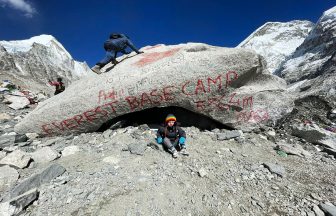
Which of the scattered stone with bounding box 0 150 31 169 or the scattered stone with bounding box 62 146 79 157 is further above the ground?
the scattered stone with bounding box 0 150 31 169

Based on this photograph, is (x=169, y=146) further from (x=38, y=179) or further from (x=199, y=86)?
(x=38, y=179)

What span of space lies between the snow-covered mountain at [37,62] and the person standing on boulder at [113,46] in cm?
1472

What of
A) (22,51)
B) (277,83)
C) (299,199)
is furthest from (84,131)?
(22,51)

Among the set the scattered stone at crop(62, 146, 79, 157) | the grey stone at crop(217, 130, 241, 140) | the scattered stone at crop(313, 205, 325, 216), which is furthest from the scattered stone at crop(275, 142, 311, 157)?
the scattered stone at crop(62, 146, 79, 157)

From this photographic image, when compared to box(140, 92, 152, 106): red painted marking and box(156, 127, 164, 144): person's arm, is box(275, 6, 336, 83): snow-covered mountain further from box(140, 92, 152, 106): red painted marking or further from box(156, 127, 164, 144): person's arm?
box(156, 127, 164, 144): person's arm

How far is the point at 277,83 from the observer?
23.0 ft

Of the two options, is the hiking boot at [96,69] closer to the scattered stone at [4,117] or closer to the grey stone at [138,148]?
the grey stone at [138,148]

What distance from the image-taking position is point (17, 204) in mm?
3348

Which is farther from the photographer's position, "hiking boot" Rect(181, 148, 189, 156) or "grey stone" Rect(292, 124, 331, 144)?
"grey stone" Rect(292, 124, 331, 144)

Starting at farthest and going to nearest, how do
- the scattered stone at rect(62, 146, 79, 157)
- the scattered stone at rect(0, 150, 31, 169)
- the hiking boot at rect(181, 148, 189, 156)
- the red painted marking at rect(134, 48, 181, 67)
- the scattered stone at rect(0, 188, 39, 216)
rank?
the red painted marking at rect(134, 48, 181, 67), the scattered stone at rect(62, 146, 79, 157), the hiking boot at rect(181, 148, 189, 156), the scattered stone at rect(0, 150, 31, 169), the scattered stone at rect(0, 188, 39, 216)

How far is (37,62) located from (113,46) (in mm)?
21441

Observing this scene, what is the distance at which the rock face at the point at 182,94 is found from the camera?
6.06m

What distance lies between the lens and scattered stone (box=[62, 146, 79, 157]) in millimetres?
5311

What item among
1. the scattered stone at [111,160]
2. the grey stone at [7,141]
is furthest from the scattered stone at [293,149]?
the grey stone at [7,141]
